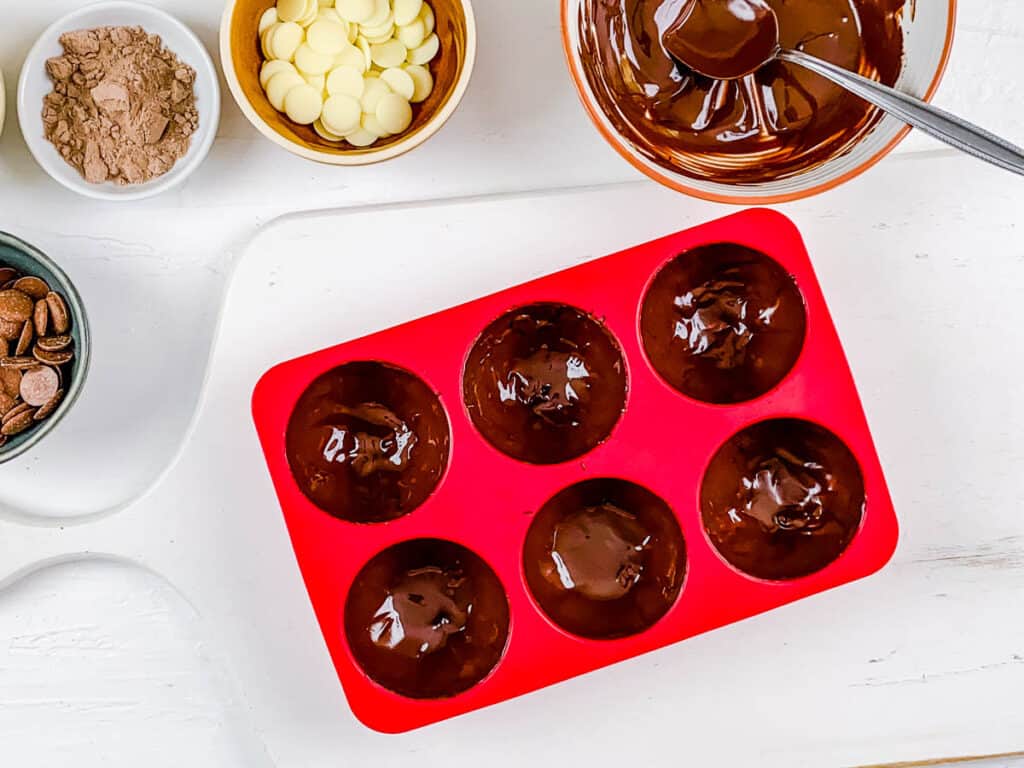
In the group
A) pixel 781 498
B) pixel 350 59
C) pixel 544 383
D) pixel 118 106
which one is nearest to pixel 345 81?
pixel 350 59

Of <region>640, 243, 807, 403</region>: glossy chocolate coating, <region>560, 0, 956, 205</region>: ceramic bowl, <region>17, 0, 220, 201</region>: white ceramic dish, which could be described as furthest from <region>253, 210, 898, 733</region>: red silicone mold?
<region>17, 0, 220, 201</region>: white ceramic dish

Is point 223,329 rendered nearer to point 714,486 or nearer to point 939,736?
point 714,486

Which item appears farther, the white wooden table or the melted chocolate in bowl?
the white wooden table

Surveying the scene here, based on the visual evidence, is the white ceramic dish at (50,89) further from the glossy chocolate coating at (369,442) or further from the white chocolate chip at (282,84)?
the glossy chocolate coating at (369,442)

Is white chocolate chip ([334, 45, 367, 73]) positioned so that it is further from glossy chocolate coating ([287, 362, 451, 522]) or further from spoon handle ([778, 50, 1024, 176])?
spoon handle ([778, 50, 1024, 176])

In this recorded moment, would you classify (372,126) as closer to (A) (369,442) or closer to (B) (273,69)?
(B) (273,69)

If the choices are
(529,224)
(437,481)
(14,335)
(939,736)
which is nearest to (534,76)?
(529,224)
